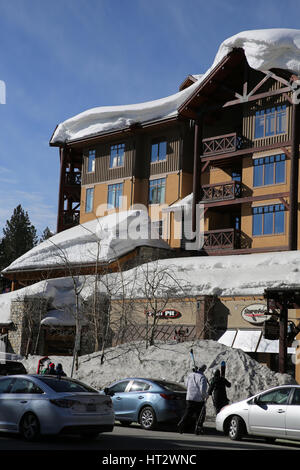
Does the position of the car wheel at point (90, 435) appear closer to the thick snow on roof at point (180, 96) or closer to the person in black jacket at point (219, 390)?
the person in black jacket at point (219, 390)

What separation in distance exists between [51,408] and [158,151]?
34214 millimetres

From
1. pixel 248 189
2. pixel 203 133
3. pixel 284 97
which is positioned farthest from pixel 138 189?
pixel 284 97

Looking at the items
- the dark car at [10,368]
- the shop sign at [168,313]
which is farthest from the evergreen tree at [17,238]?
the dark car at [10,368]

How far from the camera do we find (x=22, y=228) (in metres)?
76.2

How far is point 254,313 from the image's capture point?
98.8 feet

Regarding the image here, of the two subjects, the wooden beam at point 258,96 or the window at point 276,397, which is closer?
the window at point 276,397

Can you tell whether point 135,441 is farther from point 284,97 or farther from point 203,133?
point 203,133

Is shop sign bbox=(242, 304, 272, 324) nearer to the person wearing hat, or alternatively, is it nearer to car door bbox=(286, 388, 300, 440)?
the person wearing hat

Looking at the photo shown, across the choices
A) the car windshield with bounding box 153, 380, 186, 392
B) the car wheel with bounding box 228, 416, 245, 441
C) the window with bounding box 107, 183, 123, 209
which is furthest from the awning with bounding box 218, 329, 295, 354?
the window with bounding box 107, 183, 123, 209

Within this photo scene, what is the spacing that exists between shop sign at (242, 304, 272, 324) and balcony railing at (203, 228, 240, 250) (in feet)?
27.6

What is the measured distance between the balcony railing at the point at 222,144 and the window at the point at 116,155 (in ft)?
26.6

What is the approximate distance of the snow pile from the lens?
21.9 metres

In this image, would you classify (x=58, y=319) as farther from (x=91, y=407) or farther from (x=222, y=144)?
(x=91, y=407)

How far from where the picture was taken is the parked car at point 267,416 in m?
14.8
